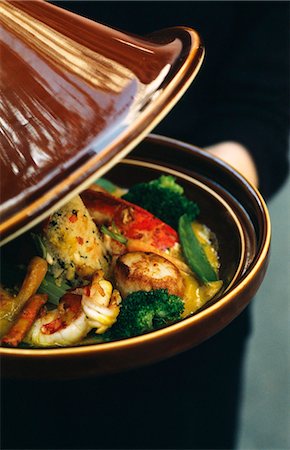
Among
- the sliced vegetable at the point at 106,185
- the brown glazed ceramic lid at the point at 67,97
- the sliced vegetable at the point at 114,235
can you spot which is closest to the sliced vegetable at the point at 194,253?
the sliced vegetable at the point at 114,235

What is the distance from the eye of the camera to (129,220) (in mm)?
1383

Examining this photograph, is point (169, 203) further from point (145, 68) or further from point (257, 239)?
point (145, 68)

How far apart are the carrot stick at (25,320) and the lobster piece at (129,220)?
0.27 m

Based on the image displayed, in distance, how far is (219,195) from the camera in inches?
59.1

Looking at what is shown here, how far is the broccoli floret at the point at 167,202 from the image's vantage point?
1.50m

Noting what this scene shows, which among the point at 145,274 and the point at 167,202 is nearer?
the point at 145,274

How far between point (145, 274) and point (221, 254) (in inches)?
11.6

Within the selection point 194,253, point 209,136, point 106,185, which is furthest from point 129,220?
point 209,136

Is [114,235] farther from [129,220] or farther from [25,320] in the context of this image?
[25,320]

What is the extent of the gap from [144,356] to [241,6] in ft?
6.10

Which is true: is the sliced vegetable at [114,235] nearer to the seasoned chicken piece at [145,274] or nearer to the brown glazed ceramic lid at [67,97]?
the seasoned chicken piece at [145,274]

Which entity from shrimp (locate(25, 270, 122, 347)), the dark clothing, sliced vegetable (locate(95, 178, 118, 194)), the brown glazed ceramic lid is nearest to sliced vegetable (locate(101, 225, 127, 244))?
shrimp (locate(25, 270, 122, 347))

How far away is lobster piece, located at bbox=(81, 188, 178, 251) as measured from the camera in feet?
4.50

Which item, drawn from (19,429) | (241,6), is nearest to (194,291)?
(19,429)
